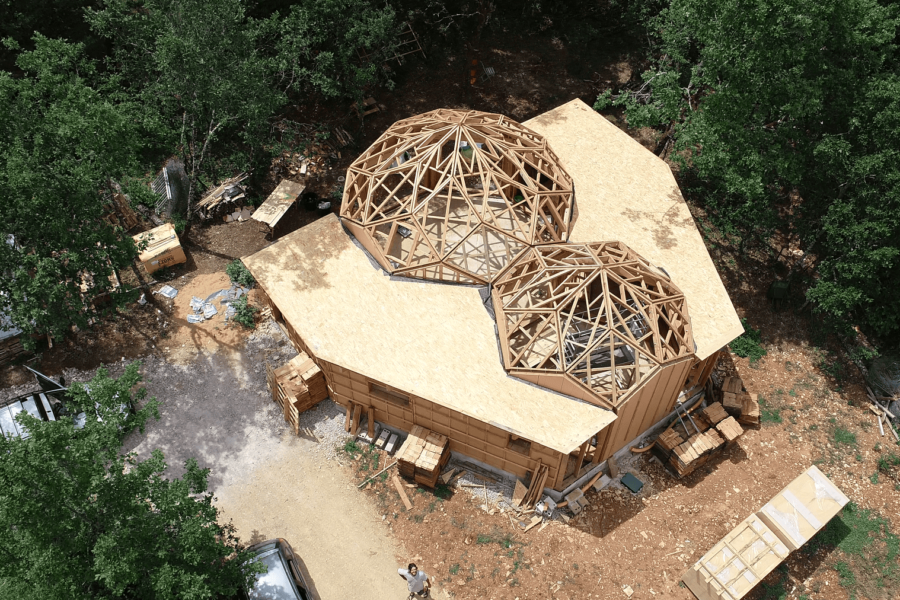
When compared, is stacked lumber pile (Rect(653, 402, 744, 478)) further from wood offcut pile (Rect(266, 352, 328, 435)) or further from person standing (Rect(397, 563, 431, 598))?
wood offcut pile (Rect(266, 352, 328, 435))

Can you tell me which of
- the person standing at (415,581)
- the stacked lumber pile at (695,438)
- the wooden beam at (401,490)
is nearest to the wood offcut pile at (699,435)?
the stacked lumber pile at (695,438)

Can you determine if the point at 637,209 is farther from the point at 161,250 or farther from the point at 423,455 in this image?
the point at 161,250

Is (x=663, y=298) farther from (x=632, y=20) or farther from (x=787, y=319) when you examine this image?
(x=632, y=20)

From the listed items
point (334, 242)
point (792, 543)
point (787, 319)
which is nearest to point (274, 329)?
point (334, 242)

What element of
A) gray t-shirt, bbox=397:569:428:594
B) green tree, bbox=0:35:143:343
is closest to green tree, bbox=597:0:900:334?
gray t-shirt, bbox=397:569:428:594

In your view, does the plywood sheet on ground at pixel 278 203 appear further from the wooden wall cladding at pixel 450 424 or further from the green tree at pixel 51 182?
the wooden wall cladding at pixel 450 424

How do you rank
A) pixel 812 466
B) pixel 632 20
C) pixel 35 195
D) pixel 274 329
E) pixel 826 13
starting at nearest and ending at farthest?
pixel 35 195
pixel 826 13
pixel 812 466
pixel 274 329
pixel 632 20
